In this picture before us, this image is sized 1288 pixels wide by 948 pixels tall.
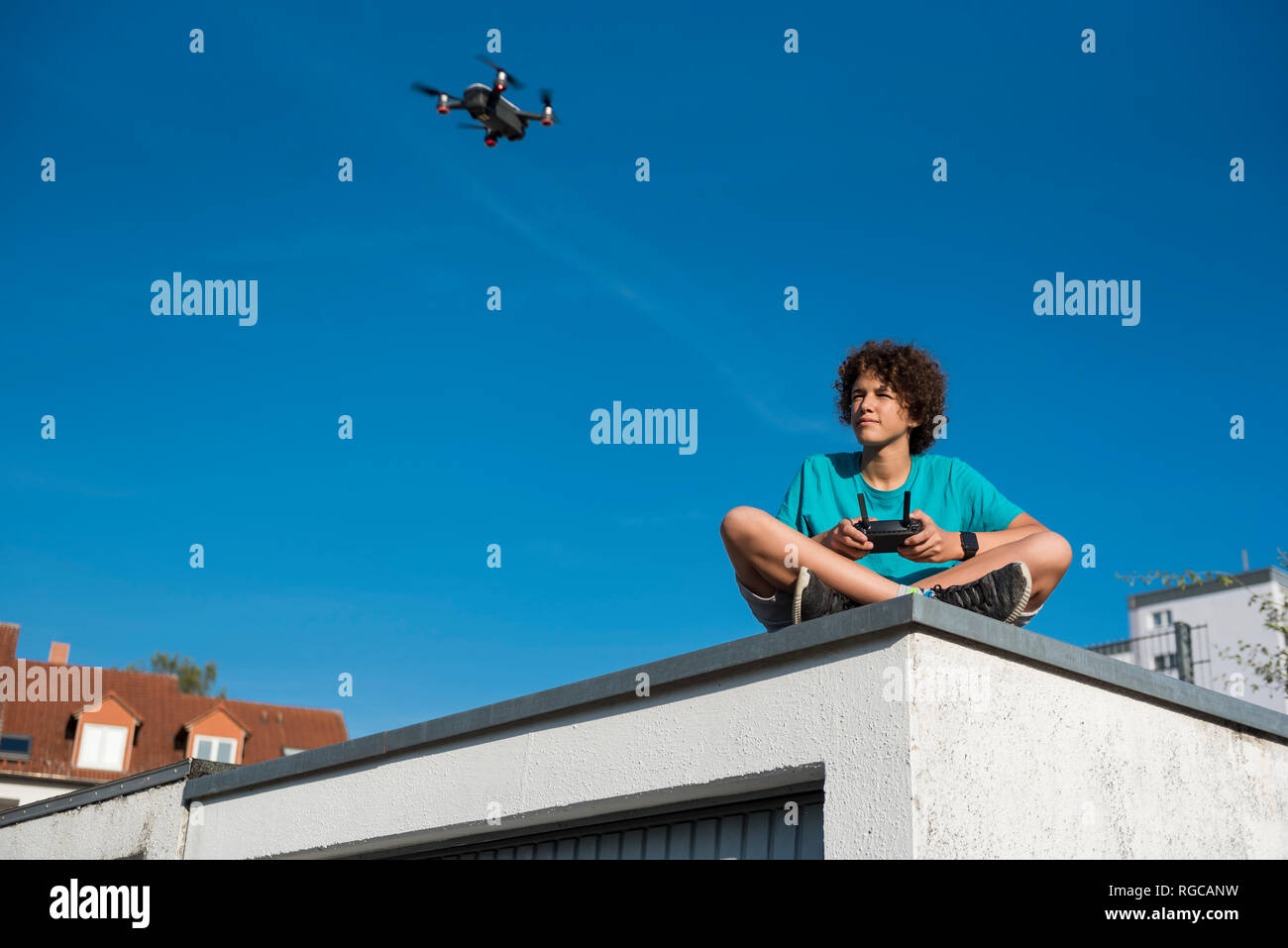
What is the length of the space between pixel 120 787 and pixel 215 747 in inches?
1151

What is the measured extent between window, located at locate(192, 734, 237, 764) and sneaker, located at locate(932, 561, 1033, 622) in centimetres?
3279

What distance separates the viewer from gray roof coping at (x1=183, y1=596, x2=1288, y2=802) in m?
2.91

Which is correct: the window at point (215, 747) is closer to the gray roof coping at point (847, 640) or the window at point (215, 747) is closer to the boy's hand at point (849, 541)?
the gray roof coping at point (847, 640)

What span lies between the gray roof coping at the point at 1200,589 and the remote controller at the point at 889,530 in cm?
3808

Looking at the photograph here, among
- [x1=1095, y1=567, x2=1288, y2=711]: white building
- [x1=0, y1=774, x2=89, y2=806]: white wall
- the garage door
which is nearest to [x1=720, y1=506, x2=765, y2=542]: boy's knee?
the garage door

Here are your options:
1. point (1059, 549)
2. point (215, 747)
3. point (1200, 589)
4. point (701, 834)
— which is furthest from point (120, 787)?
point (1200, 589)

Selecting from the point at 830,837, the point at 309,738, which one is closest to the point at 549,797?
the point at 830,837

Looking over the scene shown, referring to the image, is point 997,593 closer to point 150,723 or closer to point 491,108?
point 491,108

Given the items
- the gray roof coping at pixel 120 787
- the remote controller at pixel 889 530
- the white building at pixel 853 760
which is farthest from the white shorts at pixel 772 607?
the gray roof coping at pixel 120 787

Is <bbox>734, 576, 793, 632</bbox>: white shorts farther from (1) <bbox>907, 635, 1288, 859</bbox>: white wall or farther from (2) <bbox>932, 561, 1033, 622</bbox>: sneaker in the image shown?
(1) <bbox>907, 635, 1288, 859</bbox>: white wall

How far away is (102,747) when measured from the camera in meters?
31.0

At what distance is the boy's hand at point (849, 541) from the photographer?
3682mm

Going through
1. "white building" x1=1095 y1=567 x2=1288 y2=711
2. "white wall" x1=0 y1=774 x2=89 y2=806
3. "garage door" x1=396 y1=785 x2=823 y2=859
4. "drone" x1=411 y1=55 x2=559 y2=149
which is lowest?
"white wall" x1=0 y1=774 x2=89 y2=806
